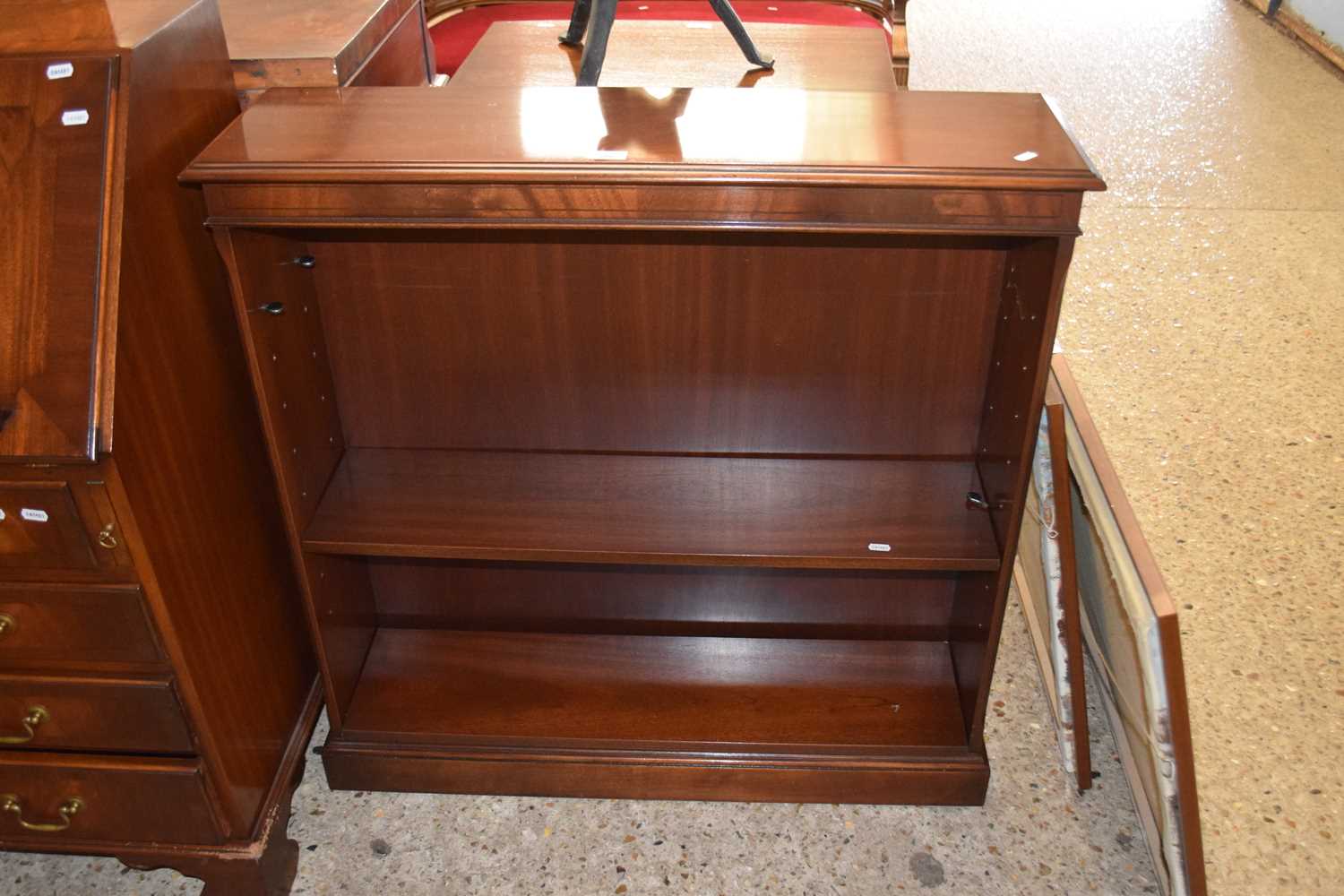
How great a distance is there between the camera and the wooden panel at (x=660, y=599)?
175 cm

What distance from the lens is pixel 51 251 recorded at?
1.05m

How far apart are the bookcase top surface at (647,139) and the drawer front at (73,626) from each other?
475mm

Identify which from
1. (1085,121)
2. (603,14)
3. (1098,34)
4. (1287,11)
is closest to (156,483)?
(603,14)

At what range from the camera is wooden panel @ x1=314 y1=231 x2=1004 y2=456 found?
143cm

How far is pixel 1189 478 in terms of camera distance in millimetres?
2141

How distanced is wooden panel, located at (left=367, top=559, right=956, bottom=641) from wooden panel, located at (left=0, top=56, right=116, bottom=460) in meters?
0.75

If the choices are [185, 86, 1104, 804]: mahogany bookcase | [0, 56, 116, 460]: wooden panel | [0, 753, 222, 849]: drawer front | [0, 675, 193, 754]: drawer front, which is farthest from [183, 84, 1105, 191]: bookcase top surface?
[0, 753, 222, 849]: drawer front

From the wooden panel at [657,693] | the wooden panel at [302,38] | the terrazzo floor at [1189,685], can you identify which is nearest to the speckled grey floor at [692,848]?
the terrazzo floor at [1189,685]

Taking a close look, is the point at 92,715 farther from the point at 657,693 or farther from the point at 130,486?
the point at 657,693

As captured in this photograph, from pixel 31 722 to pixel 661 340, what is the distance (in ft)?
3.02

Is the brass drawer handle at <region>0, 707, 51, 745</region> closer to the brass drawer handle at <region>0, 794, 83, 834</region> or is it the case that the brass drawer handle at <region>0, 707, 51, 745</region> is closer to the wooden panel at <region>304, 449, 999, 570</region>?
the brass drawer handle at <region>0, 794, 83, 834</region>

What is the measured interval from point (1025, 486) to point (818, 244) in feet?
1.33

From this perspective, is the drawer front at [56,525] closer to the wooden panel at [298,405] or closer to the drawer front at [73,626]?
the drawer front at [73,626]

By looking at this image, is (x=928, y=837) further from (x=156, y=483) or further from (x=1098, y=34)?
(x=1098, y=34)
